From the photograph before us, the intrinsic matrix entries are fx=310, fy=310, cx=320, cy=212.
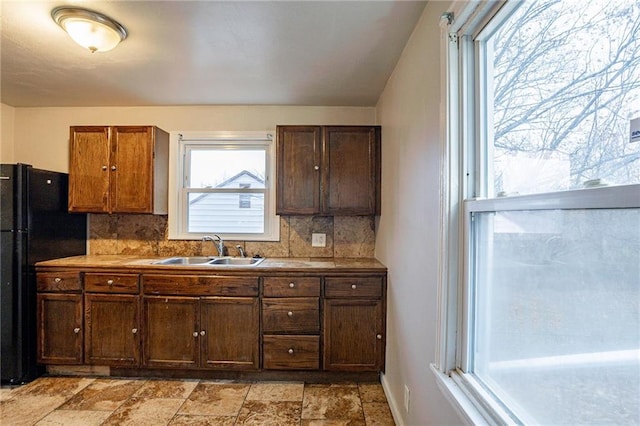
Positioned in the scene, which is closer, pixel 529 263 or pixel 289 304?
pixel 529 263

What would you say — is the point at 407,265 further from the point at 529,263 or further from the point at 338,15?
the point at 338,15

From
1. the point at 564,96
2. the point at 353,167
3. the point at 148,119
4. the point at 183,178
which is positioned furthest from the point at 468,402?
the point at 148,119

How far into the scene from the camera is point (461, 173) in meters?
1.21

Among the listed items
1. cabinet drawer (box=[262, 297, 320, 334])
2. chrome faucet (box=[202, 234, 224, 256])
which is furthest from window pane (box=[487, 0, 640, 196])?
chrome faucet (box=[202, 234, 224, 256])

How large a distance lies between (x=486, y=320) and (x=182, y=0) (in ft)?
6.46

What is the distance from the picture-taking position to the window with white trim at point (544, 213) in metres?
0.65

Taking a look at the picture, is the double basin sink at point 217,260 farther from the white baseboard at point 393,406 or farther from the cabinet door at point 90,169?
the white baseboard at point 393,406

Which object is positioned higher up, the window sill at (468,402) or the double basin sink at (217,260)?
the double basin sink at (217,260)

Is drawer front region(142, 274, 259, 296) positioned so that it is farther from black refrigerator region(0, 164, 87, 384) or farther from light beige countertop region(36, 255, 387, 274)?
black refrigerator region(0, 164, 87, 384)

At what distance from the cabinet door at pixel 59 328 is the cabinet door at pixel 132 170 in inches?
32.0

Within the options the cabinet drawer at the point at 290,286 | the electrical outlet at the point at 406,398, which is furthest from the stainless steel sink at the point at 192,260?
the electrical outlet at the point at 406,398

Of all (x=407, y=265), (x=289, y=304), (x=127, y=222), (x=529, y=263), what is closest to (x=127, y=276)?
(x=127, y=222)

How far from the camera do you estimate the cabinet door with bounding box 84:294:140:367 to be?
94.4 inches

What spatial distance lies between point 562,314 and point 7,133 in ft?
14.5
